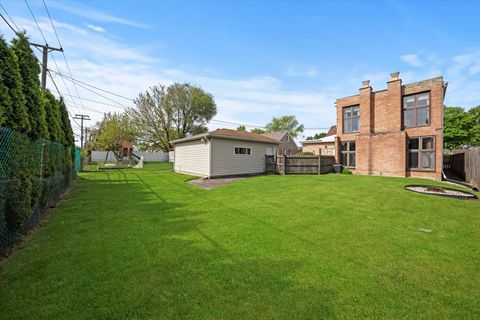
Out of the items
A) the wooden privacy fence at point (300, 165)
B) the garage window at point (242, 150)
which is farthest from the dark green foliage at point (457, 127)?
the garage window at point (242, 150)

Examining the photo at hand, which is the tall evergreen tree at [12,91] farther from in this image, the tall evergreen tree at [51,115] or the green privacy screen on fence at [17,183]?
the tall evergreen tree at [51,115]

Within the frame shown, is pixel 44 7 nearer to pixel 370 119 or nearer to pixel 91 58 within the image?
pixel 91 58

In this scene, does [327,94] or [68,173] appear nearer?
[68,173]

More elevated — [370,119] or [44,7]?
[44,7]

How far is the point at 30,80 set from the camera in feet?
16.4

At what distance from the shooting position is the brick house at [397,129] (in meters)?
13.0

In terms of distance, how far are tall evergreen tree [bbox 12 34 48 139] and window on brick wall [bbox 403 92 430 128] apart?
17586 millimetres

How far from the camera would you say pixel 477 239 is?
4.21 meters

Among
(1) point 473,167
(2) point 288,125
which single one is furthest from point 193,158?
(2) point 288,125

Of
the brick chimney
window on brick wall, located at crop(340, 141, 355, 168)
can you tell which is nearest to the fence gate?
window on brick wall, located at crop(340, 141, 355, 168)

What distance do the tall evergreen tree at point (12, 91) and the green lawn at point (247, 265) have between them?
7.10 feet

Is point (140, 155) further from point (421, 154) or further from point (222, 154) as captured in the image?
point (421, 154)

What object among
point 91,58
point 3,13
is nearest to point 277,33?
point 91,58

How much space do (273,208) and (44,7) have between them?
10405 millimetres
